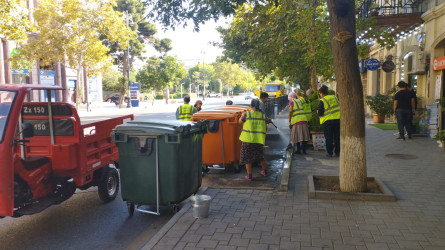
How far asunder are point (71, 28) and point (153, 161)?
24.6 m

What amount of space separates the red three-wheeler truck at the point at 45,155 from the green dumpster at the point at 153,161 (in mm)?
626

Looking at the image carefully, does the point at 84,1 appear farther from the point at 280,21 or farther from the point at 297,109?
the point at 297,109

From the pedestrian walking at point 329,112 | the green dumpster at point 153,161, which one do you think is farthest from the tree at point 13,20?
the green dumpster at point 153,161

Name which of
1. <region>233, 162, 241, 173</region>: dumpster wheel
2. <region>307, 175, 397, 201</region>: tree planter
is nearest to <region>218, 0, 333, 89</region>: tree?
<region>233, 162, 241, 173</region>: dumpster wheel

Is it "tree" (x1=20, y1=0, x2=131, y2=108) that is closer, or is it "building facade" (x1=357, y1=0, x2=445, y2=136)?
"building facade" (x1=357, y1=0, x2=445, y2=136)

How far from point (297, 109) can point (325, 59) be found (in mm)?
3463

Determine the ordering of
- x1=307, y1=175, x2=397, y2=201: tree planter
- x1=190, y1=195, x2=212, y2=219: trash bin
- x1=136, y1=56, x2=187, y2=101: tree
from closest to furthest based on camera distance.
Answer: x1=190, y1=195, x2=212, y2=219: trash bin → x1=307, y1=175, x2=397, y2=201: tree planter → x1=136, y1=56, x2=187, y2=101: tree

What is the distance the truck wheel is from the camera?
19.8ft

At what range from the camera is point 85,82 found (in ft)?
147

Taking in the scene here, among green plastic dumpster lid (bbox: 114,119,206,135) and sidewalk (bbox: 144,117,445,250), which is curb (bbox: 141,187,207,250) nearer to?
sidewalk (bbox: 144,117,445,250)

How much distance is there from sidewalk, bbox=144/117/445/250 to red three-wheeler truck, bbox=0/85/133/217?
153cm

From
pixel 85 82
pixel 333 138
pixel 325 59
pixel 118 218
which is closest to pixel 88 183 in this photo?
pixel 118 218

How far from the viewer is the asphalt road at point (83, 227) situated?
181 inches

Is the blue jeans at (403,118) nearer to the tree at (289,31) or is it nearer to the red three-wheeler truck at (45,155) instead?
the tree at (289,31)
